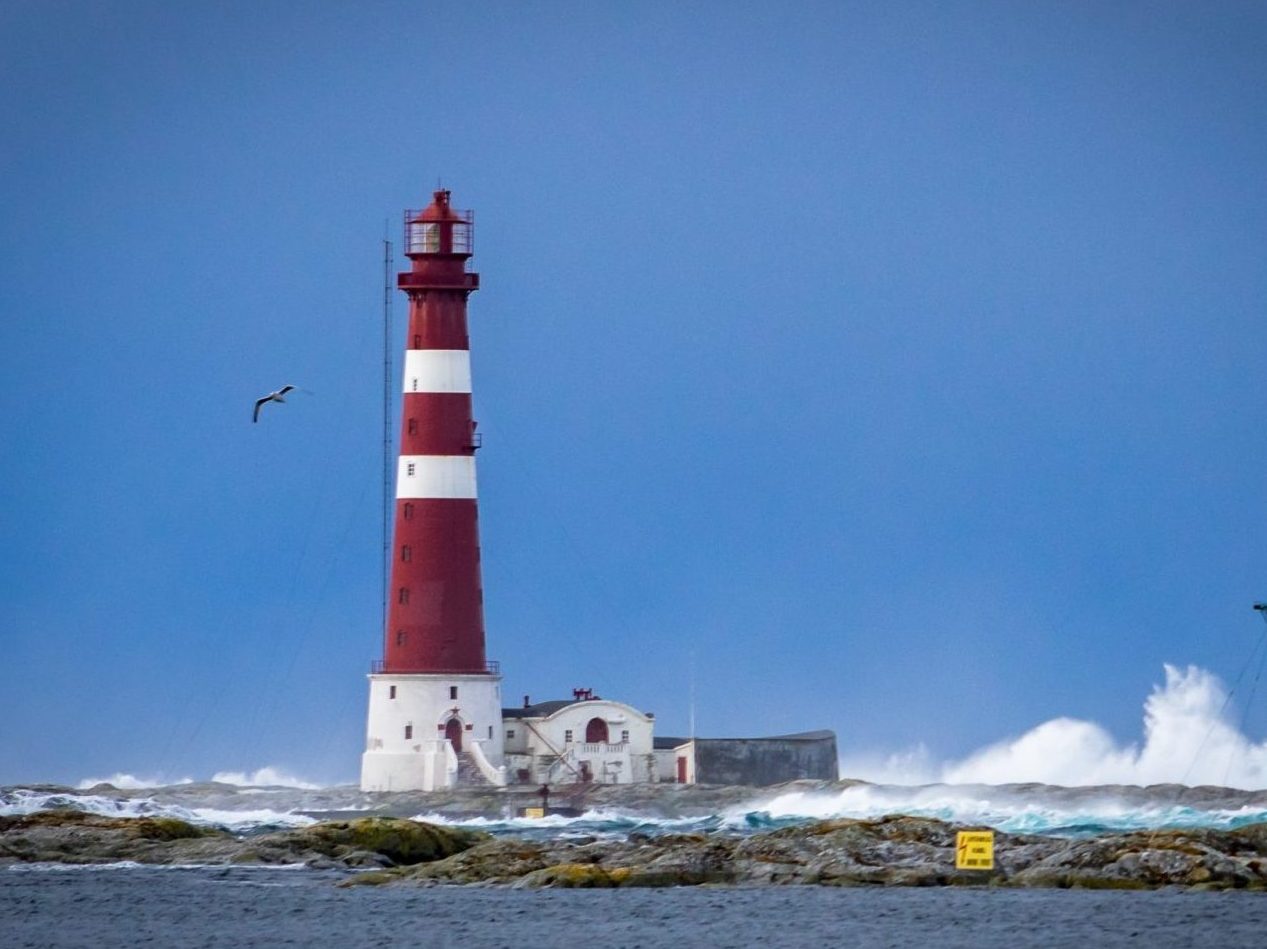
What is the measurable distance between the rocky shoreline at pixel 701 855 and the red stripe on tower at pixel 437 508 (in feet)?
37.7

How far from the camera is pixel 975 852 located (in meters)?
57.6

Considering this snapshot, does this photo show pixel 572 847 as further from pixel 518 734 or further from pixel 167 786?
pixel 167 786

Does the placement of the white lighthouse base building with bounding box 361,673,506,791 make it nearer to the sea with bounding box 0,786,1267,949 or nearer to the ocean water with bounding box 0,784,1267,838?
the ocean water with bounding box 0,784,1267,838

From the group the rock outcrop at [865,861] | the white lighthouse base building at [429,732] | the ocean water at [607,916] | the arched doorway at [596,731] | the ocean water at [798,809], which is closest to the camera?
the ocean water at [607,916]

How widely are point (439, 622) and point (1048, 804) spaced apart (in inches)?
574

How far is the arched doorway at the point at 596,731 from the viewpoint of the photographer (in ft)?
269

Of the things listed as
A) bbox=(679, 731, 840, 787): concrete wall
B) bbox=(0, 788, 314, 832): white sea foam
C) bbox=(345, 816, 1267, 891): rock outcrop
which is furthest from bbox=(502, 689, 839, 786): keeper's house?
bbox=(345, 816, 1267, 891): rock outcrop

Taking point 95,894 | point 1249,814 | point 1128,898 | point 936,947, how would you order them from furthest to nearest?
1. point 1249,814
2. point 95,894
3. point 1128,898
4. point 936,947

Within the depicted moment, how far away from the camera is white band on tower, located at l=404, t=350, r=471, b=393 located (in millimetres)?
78688

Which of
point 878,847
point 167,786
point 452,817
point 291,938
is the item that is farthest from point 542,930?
point 167,786

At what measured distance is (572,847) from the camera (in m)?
62.7

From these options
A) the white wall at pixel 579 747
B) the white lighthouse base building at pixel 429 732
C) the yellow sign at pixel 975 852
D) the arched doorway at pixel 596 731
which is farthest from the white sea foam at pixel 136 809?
the yellow sign at pixel 975 852

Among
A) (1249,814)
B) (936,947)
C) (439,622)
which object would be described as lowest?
(936,947)

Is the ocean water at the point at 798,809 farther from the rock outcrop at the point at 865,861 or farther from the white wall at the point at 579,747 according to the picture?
the rock outcrop at the point at 865,861
